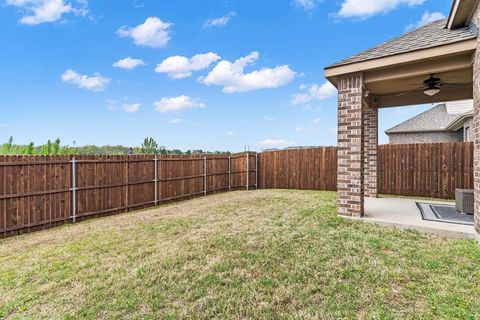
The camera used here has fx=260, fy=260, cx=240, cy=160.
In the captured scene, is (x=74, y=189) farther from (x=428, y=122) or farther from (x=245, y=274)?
→ (x=428, y=122)

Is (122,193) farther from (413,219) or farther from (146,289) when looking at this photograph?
(413,219)

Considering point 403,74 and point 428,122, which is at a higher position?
point 428,122

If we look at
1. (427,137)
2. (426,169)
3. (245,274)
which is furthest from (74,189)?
(427,137)

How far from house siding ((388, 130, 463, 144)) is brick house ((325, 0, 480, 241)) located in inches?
392

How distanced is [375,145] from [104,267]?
740 centimetres

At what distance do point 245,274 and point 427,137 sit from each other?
1647 cm

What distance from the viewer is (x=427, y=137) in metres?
15.2

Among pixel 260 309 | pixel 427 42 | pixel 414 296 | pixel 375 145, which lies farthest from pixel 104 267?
pixel 375 145

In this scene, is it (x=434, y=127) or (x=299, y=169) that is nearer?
(x=299, y=169)

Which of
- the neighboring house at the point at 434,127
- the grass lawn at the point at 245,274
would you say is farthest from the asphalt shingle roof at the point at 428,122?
the grass lawn at the point at 245,274

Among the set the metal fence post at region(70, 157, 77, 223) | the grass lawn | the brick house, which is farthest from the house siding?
the metal fence post at region(70, 157, 77, 223)

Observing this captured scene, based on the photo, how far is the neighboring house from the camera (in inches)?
537

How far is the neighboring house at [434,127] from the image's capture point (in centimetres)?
1363

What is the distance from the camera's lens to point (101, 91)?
14719 mm
